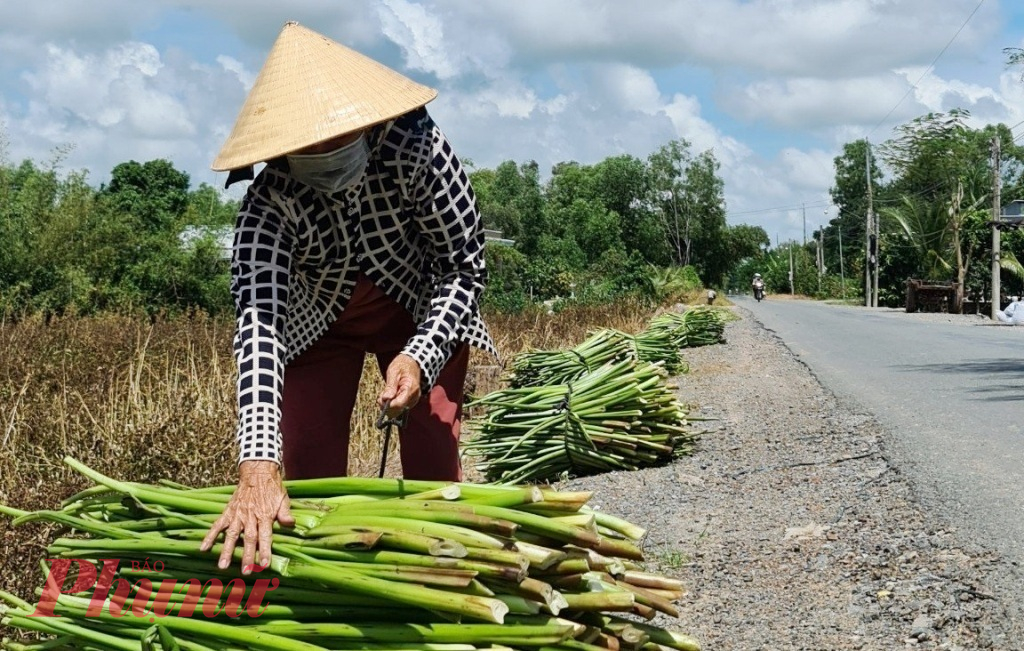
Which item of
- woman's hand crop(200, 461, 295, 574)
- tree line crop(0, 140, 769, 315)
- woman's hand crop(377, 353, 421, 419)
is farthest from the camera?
tree line crop(0, 140, 769, 315)

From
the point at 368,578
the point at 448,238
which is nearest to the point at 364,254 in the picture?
the point at 448,238

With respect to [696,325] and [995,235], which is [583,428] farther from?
[995,235]

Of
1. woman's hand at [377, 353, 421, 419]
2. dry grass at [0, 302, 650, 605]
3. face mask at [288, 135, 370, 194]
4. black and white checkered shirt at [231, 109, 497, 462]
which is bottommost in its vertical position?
dry grass at [0, 302, 650, 605]

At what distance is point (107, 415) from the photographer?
5.61 m

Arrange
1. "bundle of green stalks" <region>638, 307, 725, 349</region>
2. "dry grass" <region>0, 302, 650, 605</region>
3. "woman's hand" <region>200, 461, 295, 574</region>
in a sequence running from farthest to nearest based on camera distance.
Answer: "bundle of green stalks" <region>638, 307, 725, 349</region> < "dry grass" <region>0, 302, 650, 605</region> < "woman's hand" <region>200, 461, 295, 574</region>

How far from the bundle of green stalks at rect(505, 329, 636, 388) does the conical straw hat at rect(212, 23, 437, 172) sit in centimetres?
421

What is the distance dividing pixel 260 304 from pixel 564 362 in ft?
15.5

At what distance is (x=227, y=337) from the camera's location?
10.5m

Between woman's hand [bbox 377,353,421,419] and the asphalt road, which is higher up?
woman's hand [bbox 377,353,421,419]

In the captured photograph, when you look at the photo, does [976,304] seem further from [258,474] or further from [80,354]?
[258,474]

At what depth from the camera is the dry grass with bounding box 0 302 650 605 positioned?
4.16m

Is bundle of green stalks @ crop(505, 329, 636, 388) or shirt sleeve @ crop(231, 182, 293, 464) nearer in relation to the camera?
shirt sleeve @ crop(231, 182, 293, 464)

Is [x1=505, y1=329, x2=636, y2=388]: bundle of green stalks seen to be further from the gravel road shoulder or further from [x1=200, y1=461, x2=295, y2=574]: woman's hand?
[x1=200, y1=461, x2=295, y2=574]: woman's hand

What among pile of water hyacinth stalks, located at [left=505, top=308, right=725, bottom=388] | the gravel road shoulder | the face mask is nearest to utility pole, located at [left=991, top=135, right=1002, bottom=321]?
pile of water hyacinth stalks, located at [left=505, top=308, right=725, bottom=388]
